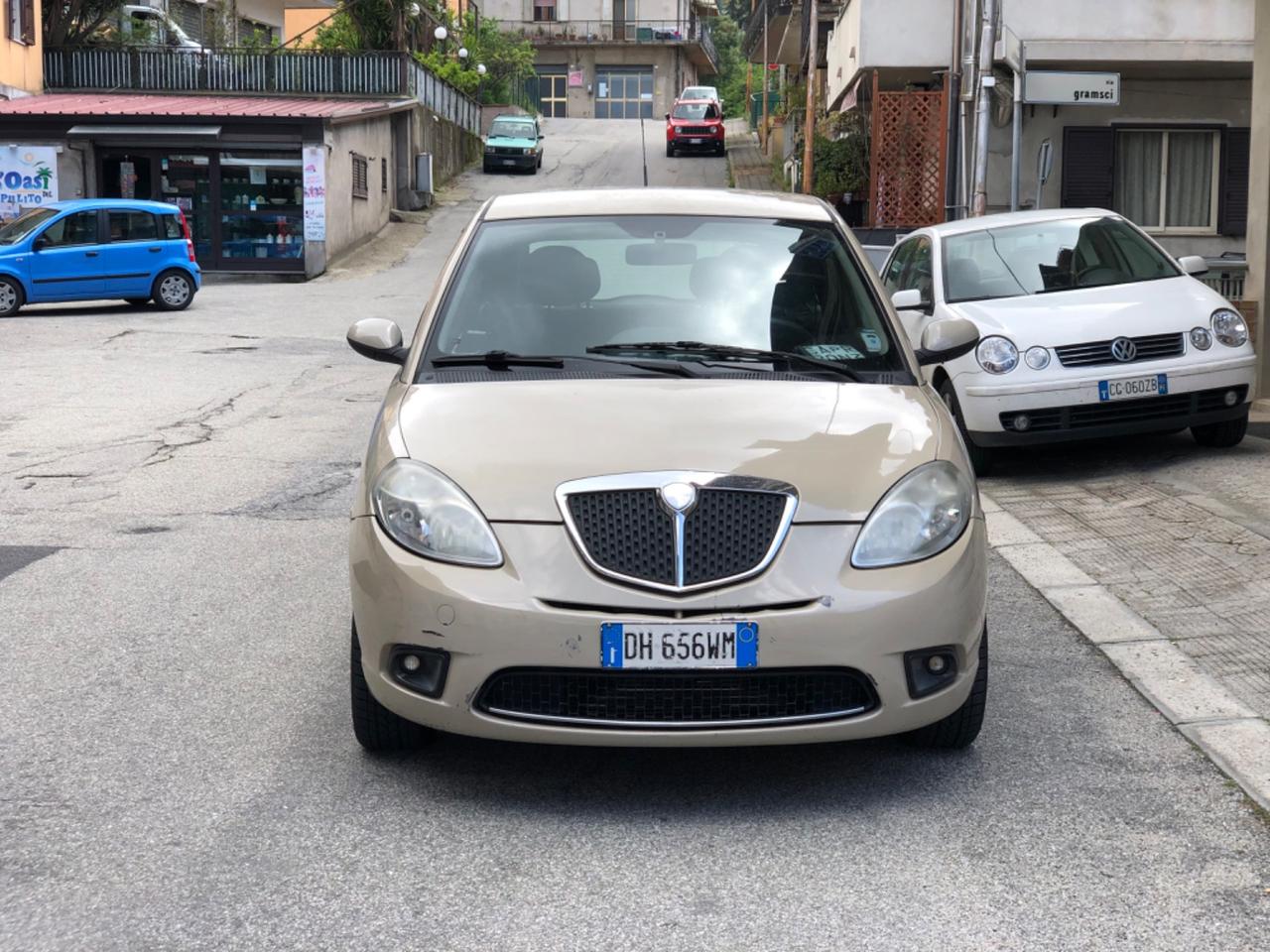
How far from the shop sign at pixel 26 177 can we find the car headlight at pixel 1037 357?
2714 cm

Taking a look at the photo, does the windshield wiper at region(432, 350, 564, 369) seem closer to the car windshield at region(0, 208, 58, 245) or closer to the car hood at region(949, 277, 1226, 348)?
the car hood at region(949, 277, 1226, 348)

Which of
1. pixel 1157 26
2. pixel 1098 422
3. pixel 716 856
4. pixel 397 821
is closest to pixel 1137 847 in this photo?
pixel 716 856

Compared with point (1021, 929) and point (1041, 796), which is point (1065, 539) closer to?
point (1041, 796)

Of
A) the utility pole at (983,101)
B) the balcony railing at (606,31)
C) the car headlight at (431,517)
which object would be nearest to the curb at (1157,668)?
the car headlight at (431,517)

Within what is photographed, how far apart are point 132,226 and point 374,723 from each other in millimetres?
21900

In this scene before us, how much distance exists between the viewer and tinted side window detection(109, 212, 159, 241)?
24.7m

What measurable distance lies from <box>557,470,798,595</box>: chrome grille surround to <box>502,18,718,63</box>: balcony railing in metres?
83.7

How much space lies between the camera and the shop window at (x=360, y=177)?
35.6m

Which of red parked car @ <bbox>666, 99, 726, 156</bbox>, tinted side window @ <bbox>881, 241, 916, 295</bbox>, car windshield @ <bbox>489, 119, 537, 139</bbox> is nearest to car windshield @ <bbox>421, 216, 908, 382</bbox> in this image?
tinted side window @ <bbox>881, 241, 916, 295</bbox>

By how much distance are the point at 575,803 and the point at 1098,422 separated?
6.33 metres

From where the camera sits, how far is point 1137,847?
402cm

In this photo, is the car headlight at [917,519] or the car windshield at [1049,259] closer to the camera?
the car headlight at [917,519]

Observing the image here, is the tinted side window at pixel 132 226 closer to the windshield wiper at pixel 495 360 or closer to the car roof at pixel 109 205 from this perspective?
the car roof at pixel 109 205

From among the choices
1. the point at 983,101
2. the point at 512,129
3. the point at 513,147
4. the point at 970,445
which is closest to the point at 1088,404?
the point at 970,445
